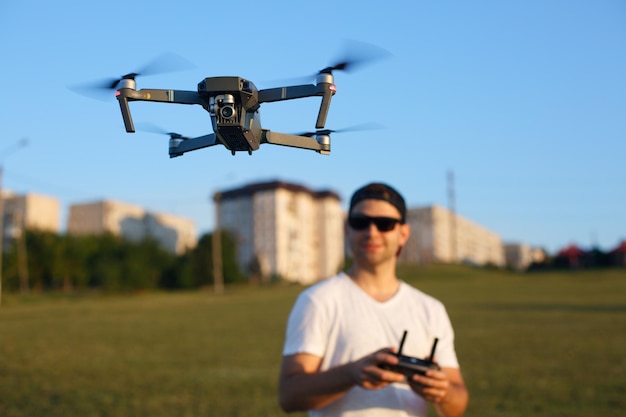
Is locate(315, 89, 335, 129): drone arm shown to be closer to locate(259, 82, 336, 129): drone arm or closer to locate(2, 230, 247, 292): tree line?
locate(259, 82, 336, 129): drone arm

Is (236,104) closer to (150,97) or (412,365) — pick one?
(150,97)

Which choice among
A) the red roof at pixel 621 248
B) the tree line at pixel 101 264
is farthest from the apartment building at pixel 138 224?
the red roof at pixel 621 248

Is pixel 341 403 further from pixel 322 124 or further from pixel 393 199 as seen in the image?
pixel 322 124

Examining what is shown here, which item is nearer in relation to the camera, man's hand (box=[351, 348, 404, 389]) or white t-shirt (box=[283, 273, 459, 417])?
man's hand (box=[351, 348, 404, 389])

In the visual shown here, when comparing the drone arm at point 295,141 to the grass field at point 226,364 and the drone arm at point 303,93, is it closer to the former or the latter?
the drone arm at point 303,93

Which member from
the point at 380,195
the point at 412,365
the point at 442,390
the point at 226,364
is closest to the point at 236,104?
the point at 412,365

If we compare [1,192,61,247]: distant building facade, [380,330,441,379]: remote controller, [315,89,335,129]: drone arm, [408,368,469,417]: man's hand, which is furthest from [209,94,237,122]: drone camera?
[1,192,61,247]: distant building facade
